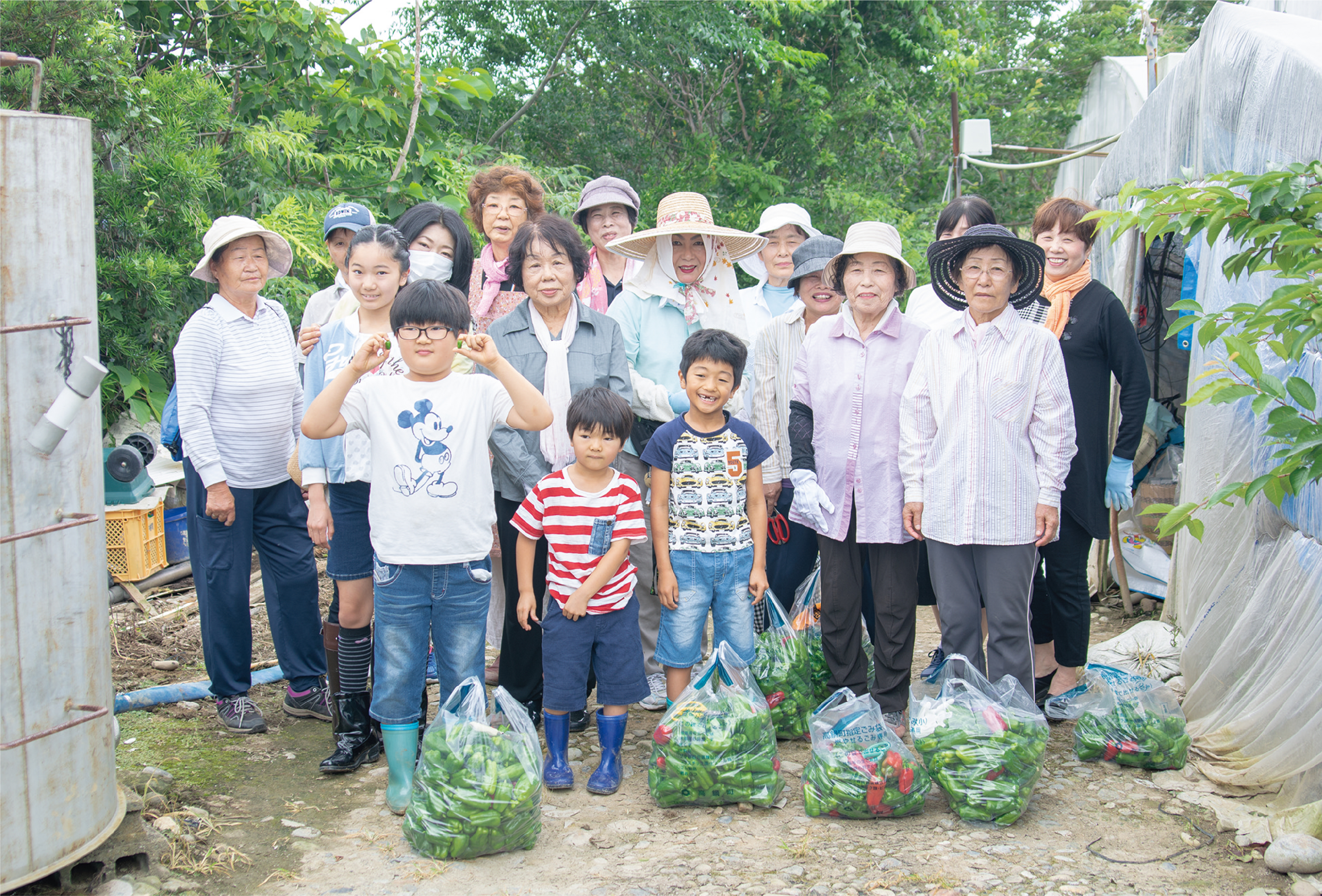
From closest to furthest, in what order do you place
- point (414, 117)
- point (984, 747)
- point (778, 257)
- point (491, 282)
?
point (984, 747), point (491, 282), point (778, 257), point (414, 117)

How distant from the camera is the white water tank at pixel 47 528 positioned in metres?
2.48

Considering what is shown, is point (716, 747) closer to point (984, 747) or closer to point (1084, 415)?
point (984, 747)

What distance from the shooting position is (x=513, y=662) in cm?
386

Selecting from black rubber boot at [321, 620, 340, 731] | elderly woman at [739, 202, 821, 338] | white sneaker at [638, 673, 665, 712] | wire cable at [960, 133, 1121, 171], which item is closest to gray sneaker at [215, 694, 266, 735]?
black rubber boot at [321, 620, 340, 731]

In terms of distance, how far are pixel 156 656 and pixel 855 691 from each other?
325 centimetres

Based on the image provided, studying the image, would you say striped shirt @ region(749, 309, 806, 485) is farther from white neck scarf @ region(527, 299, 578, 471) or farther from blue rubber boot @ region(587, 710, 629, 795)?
blue rubber boot @ region(587, 710, 629, 795)

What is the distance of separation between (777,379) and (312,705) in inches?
90.8

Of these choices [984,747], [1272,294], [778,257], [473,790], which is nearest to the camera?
[1272,294]

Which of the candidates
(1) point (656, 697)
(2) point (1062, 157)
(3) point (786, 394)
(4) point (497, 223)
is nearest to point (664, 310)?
(3) point (786, 394)

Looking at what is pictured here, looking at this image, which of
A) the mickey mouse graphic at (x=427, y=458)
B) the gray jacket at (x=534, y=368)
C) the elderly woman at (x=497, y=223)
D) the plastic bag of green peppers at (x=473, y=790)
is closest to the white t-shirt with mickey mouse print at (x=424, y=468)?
the mickey mouse graphic at (x=427, y=458)

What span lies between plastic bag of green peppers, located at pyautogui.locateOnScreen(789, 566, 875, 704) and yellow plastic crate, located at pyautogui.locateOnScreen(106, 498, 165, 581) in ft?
11.7

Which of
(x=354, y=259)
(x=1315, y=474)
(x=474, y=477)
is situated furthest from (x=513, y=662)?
(x=1315, y=474)

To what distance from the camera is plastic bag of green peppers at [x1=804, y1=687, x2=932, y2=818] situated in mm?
3189

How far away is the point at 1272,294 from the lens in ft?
8.04
